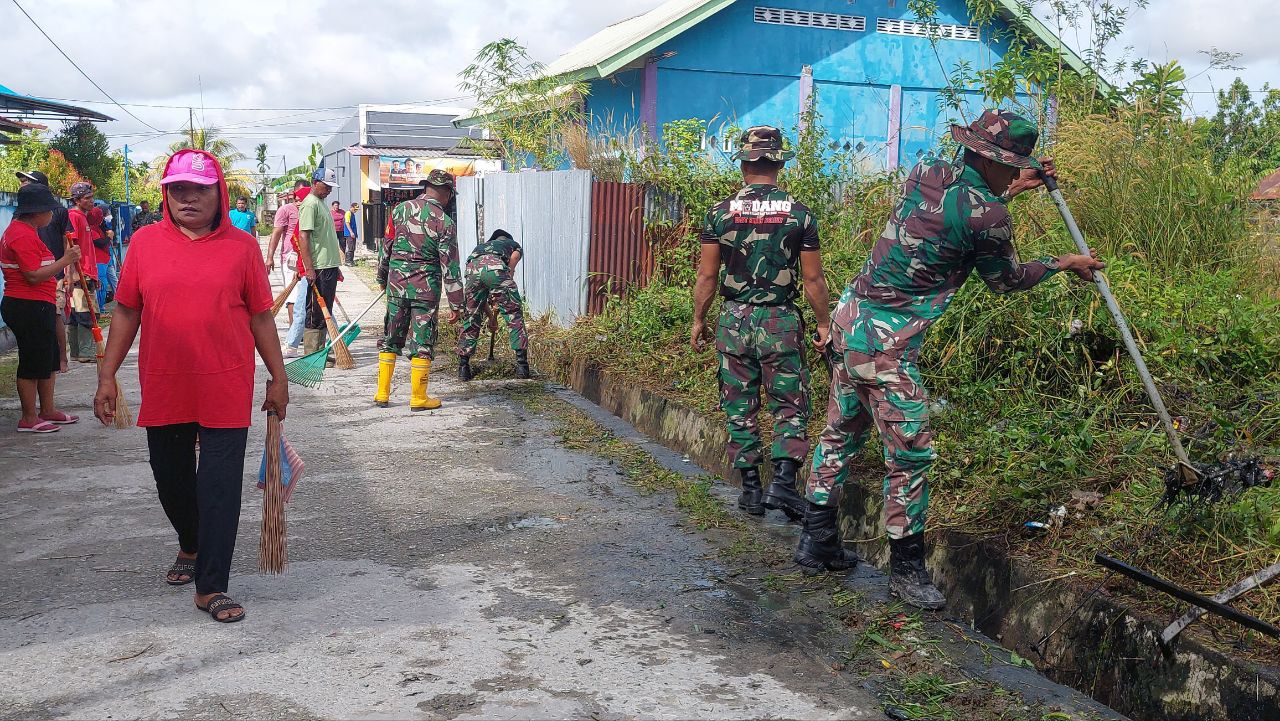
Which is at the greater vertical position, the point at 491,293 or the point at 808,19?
the point at 808,19

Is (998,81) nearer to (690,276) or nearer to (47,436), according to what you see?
(690,276)

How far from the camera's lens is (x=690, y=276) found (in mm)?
10000

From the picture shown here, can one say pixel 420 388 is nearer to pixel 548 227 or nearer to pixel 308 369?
pixel 308 369

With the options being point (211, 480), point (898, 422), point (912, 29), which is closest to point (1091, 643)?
point (898, 422)

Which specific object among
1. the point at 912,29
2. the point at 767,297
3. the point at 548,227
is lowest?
the point at 767,297

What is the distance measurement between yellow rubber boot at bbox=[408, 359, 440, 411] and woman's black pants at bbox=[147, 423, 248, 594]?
4.29m

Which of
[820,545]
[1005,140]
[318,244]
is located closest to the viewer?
[1005,140]

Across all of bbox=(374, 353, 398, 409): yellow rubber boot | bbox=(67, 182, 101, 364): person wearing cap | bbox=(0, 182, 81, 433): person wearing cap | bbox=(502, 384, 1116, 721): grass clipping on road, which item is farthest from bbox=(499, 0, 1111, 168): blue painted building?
bbox=(502, 384, 1116, 721): grass clipping on road

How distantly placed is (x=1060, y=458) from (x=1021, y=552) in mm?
655

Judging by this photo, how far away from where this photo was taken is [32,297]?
7.84 meters

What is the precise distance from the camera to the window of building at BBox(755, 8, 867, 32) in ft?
56.6

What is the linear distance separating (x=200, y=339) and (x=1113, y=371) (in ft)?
14.6

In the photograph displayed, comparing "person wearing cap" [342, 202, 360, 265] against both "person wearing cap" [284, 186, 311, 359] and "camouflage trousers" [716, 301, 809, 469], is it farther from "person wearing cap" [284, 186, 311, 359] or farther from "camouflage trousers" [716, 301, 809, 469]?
"camouflage trousers" [716, 301, 809, 469]

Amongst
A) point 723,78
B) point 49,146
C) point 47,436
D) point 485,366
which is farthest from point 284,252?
point 49,146
